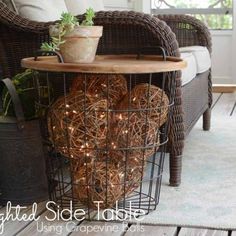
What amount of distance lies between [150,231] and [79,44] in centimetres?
60

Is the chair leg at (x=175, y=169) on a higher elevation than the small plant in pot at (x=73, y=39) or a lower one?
lower

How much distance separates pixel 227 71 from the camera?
4398 mm

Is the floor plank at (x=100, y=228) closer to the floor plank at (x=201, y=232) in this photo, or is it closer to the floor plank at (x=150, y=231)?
the floor plank at (x=150, y=231)

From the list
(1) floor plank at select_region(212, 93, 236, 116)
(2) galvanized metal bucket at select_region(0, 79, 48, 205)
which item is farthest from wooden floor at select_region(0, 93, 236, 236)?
(1) floor plank at select_region(212, 93, 236, 116)

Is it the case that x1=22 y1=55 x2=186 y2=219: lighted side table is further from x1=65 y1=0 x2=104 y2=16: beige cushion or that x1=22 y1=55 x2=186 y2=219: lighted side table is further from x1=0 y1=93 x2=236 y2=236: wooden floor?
x1=65 y1=0 x2=104 y2=16: beige cushion

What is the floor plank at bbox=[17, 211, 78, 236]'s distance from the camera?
1411 millimetres

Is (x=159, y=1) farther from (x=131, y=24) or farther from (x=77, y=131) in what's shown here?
(x=77, y=131)

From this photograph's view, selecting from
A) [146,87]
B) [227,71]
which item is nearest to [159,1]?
[227,71]

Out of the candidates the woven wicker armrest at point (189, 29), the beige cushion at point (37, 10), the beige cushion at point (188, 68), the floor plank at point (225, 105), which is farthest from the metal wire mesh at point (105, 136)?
the floor plank at point (225, 105)

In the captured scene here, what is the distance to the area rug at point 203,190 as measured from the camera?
58.2 inches

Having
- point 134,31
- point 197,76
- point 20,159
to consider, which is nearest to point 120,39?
point 134,31

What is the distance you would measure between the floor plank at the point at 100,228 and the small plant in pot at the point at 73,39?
503mm

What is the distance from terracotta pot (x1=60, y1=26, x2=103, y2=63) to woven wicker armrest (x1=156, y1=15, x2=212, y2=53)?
1223 mm

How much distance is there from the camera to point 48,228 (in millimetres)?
1440
